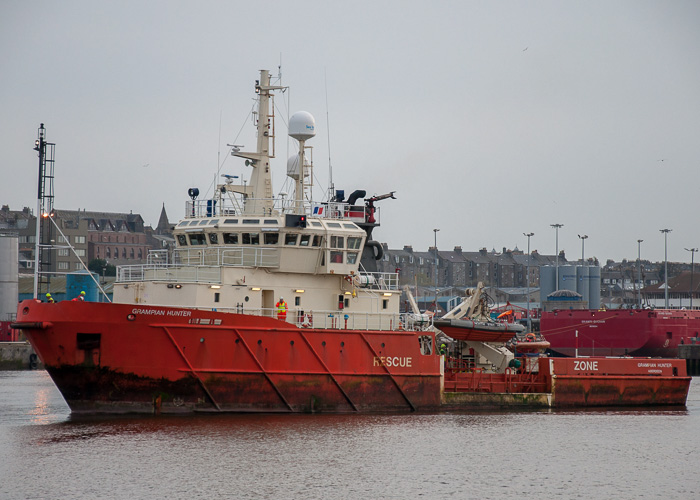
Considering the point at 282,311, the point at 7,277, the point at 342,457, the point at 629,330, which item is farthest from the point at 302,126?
the point at 629,330

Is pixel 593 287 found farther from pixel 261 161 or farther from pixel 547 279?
pixel 261 161

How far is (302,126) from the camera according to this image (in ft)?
97.8

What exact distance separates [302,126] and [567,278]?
241 feet

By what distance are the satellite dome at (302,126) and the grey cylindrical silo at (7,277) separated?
39.3 metres

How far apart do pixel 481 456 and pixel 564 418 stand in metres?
7.39

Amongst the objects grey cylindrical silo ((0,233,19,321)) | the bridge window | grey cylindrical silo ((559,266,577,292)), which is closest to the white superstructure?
the bridge window

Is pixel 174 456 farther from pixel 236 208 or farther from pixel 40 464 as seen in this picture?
pixel 236 208

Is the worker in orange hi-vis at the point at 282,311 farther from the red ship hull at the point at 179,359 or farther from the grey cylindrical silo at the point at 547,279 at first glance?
the grey cylindrical silo at the point at 547,279

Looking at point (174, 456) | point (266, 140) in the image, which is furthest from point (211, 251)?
point (174, 456)

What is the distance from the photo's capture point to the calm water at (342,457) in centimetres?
1903

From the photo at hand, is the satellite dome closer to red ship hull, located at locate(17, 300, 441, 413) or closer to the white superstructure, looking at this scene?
the white superstructure

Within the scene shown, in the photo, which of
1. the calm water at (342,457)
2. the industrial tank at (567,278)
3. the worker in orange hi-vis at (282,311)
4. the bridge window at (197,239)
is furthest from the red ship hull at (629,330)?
the worker in orange hi-vis at (282,311)

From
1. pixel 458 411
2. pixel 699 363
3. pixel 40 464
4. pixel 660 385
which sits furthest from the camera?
pixel 699 363

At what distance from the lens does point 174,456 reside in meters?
21.1
